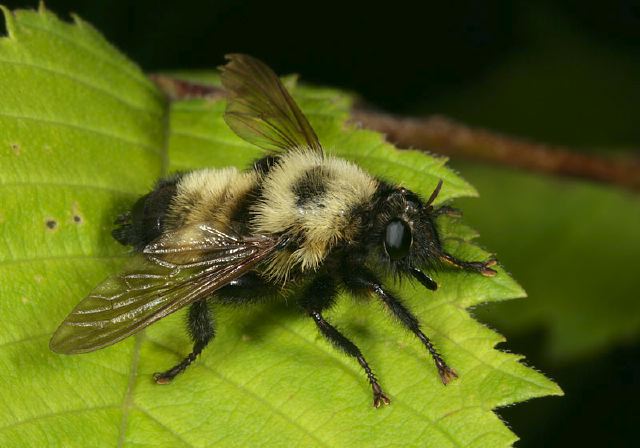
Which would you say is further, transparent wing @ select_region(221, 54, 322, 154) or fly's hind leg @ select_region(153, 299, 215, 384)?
transparent wing @ select_region(221, 54, 322, 154)

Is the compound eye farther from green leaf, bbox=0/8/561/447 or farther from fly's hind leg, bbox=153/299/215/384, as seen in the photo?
fly's hind leg, bbox=153/299/215/384

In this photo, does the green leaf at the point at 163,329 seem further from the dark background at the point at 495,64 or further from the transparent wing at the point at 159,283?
the dark background at the point at 495,64

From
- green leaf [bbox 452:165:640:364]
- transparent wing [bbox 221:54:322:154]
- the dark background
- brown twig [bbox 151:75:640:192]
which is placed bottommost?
green leaf [bbox 452:165:640:364]

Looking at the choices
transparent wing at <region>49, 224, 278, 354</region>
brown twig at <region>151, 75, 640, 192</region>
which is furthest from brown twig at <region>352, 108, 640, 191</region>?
transparent wing at <region>49, 224, 278, 354</region>

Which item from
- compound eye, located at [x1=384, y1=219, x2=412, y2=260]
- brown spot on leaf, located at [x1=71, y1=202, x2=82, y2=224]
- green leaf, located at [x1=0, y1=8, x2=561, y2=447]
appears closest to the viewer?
green leaf, located at [x1=0, y1=8, x2=561, y2=447]

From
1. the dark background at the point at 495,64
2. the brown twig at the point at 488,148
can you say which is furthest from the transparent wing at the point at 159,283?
the dark background at the point at 495,64

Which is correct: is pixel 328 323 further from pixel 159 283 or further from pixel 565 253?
pixel 565 253

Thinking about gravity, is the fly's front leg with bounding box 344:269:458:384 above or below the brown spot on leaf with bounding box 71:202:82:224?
above
